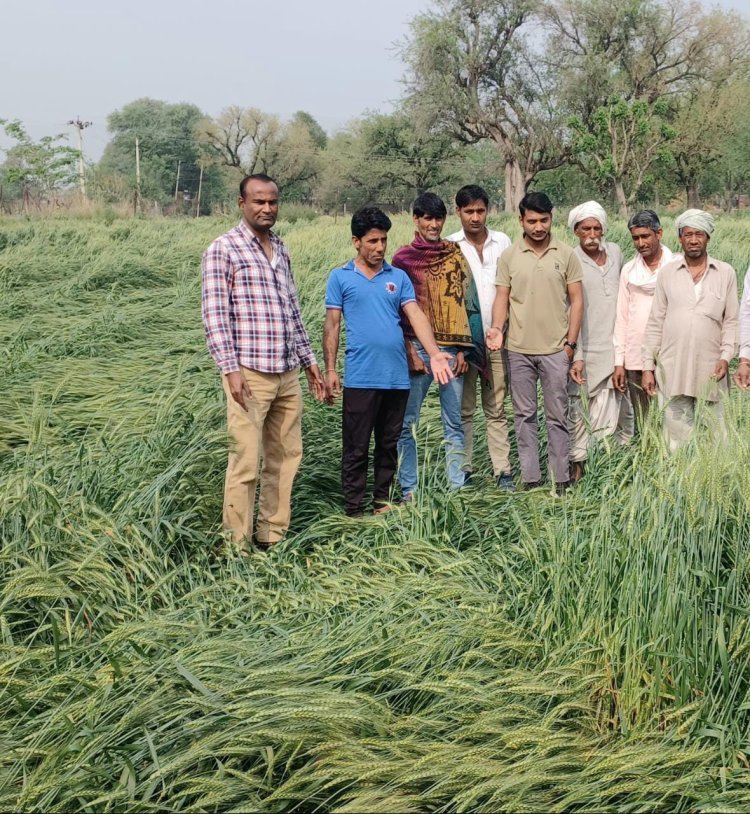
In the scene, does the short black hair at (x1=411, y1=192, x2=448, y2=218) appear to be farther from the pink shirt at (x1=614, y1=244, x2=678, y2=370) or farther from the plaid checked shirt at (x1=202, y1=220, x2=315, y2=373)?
the pink shirt at (x1=614, y1=244, x2=678, y2=370)

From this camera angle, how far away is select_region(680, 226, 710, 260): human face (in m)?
4.16

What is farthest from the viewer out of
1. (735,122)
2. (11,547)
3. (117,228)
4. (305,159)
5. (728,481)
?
(305,159)

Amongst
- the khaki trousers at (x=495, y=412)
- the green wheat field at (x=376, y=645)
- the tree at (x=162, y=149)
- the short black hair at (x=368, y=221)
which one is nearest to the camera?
the green wheat field at (x=376, y=645)

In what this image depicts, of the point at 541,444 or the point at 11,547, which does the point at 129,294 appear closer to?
the point at 541,444

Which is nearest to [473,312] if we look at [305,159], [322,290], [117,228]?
[322,290]

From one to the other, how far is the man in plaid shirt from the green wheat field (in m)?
0.21

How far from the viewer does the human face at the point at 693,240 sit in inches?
164

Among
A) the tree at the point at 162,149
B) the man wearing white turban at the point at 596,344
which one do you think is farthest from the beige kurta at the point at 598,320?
the tree at the point at 162,149

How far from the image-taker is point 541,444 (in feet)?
16.6

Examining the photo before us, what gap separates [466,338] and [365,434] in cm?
73

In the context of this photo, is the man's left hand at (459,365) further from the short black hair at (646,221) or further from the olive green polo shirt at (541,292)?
the short black hair at (646,221)

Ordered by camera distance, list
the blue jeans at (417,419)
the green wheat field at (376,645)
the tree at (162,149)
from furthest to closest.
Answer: the tree at (162,149) < the blue jeans at (417,419) < the green wheat field at (376,645)

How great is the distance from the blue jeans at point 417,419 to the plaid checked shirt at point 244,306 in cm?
80

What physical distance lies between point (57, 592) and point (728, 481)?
219 cm
